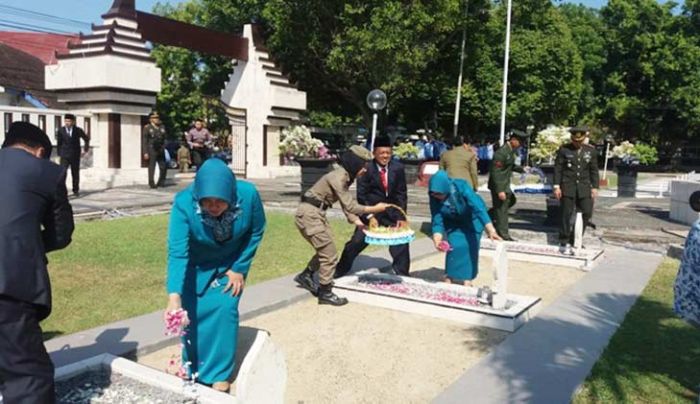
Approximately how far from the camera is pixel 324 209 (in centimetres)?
654

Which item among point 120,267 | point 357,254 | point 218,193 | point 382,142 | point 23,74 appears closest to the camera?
point 218,193

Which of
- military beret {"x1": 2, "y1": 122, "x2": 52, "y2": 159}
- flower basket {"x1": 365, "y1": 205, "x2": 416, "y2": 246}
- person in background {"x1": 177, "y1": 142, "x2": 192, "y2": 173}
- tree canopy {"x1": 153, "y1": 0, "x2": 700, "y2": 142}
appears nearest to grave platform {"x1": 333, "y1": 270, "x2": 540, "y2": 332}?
flower basket {"x1": 365, "y1": 205, "x2": 416, "y2": 246}

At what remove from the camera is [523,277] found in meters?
8.44

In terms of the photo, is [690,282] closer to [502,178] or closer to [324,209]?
[324,209]

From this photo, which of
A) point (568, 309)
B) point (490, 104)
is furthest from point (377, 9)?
point (568, 309)

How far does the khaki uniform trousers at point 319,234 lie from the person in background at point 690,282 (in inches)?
130

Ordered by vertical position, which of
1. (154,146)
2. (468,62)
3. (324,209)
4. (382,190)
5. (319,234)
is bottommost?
(319,234)

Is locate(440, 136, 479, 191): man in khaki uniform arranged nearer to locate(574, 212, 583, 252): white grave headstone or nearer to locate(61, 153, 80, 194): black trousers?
locate(574, 212, 583, 252): white grave headstone

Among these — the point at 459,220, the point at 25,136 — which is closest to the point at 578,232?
the point at 459,220

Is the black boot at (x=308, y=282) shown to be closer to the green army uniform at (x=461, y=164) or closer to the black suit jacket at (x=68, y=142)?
the green army uniform at (x=461, y=164)

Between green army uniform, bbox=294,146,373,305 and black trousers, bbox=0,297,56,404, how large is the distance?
3.49 m

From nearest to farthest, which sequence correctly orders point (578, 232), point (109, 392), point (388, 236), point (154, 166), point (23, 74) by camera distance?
point (109, 392) → point (388, 236) → point (578, 232) → point (154, 166) → point (23, 74)

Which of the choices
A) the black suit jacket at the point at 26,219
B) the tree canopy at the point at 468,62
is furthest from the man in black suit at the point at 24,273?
the tree canopy at the point at 468,62

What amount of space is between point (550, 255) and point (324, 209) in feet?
14.1
